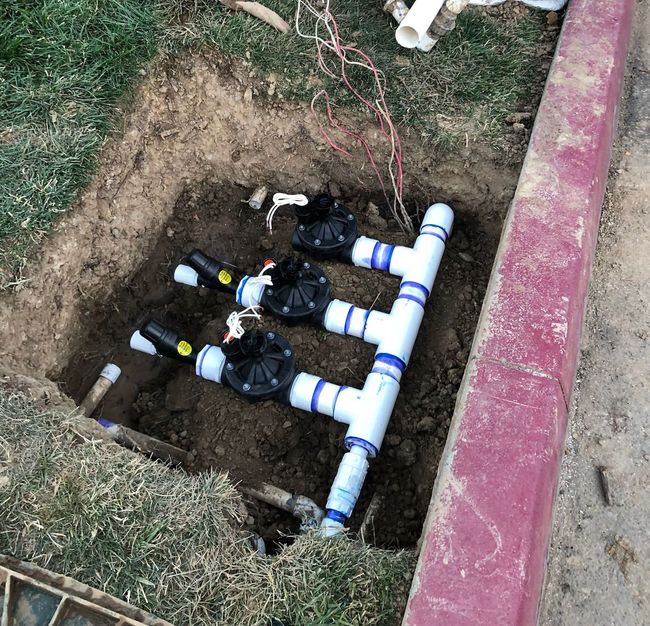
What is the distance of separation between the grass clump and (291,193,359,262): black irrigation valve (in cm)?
118

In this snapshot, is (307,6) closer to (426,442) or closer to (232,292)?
(232,292)

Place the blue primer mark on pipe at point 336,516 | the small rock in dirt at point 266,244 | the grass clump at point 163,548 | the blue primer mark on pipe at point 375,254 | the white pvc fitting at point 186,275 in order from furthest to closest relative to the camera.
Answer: the small rock in dirt at point 266,244 → the white pvc fitting at point 186,275 → the blue primer mark on pipe at point 375,254 → the blue primer mark on pipe at point 336,516 → the grass clump at point 163,548

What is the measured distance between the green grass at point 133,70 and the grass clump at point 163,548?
86 centimetres

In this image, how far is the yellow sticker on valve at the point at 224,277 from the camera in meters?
2.73

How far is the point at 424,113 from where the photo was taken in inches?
108

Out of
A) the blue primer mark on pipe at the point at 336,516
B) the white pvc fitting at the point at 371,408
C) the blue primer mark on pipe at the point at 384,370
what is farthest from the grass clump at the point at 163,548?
the blue primer mark on pipe at the point at 384,370

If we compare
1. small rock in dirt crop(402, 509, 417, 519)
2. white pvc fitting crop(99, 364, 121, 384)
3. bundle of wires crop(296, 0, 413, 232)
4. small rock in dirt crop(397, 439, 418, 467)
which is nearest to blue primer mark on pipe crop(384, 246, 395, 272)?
bundle of wires crop(296, 0, 413, 232)

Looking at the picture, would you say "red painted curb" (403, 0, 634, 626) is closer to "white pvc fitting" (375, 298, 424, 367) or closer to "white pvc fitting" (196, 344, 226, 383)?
"white pvc fitting" (375, 298, 424, 367)

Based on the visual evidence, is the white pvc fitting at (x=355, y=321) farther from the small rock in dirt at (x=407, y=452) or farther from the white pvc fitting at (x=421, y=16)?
the white pvc fitting at (x=421, y=16)

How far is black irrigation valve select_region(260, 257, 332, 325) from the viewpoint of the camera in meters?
2.51

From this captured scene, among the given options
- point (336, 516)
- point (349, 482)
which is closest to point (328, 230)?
point (349, 482)

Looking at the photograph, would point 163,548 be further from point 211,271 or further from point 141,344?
point 211,271

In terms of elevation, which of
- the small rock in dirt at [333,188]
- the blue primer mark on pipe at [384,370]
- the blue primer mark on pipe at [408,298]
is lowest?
the blue primer mark on pipe at [384,370]

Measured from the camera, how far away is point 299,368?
103 inches
